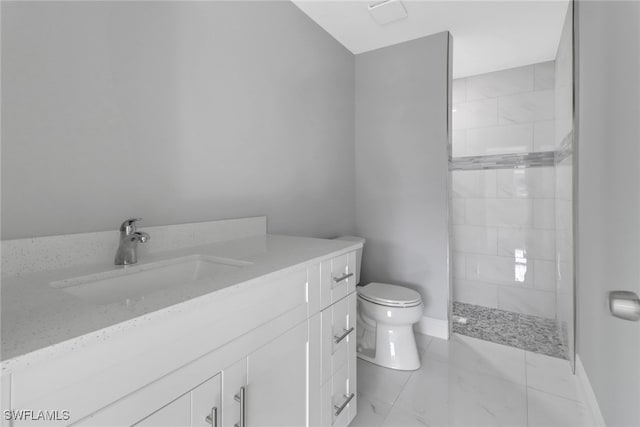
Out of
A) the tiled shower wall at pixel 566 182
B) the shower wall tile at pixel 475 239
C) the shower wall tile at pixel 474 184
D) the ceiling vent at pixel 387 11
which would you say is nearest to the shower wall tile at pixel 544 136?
the tiled shower wall at pixel 566 182

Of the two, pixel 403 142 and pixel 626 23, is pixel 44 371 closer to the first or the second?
pixel 626 23

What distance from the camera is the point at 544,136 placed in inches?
107

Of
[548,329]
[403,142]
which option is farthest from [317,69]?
[548,329]

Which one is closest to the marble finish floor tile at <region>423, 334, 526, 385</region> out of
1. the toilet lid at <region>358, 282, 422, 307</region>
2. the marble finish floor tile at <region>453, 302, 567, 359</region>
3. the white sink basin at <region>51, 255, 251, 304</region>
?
the marble finish floor tile at <region>453, 302, 567, 359</region>

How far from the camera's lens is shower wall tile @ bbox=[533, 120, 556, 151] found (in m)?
2.70

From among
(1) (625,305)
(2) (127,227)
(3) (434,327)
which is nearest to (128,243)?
(2) (127,227)

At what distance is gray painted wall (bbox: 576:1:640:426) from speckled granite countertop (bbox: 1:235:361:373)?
3.46ft

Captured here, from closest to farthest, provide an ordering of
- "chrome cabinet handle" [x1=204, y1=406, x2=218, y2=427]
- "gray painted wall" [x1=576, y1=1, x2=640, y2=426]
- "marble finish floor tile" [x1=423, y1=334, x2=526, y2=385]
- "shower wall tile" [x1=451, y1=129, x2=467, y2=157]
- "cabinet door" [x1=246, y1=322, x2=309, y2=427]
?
"chrome cabinet handle" [x1=204, y1=406, x2=218, y2=427]
"cabinet door" [x1=246, y1=322, x2=309, y2=427]
"gray painted wall" [x1=576, y1=1, x2=640, y2=426]
"marble finish floor tile" [x1=423, y1=334, x2=526, y2=385]
"shower wall tile" [x1=451, y1=129, x2=467, y2=157]

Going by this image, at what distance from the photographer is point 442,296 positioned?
7.62 feet

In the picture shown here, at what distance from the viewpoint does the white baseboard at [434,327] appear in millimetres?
2314

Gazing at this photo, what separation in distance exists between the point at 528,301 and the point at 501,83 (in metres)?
2.14

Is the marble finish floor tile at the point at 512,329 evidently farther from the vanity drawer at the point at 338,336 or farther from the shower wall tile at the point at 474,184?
the vanity drawer at the point at 338,336

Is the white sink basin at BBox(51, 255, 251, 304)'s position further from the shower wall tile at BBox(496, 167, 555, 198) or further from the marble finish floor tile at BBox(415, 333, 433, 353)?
the shower wall tile at BBox(496, 167, 555, 198)

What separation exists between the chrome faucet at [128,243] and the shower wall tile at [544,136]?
324 cm
